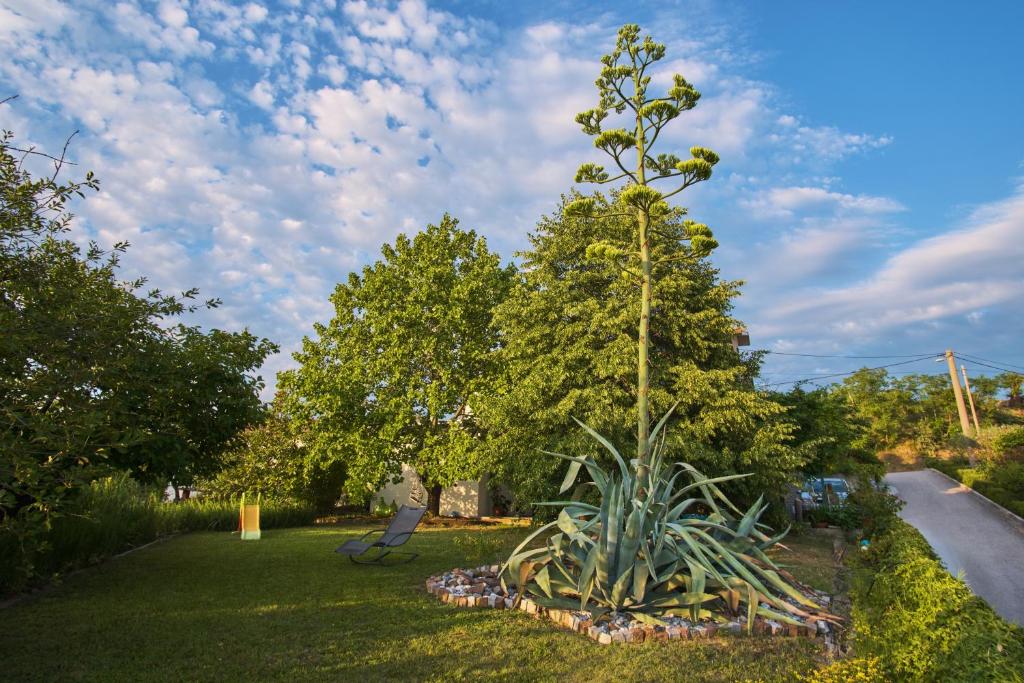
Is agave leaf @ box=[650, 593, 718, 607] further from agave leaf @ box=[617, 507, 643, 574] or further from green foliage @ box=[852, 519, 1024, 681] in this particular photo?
green foliage @ box=[852, 519, 1024, 681]

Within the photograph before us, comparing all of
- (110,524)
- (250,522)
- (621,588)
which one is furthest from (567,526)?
(250,522)

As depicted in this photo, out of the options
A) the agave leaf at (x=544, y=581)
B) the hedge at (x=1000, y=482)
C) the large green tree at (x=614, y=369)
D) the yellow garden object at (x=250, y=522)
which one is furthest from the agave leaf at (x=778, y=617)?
the hedge at (x=1000, y=482)

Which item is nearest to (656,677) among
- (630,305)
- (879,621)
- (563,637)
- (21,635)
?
(563,637)

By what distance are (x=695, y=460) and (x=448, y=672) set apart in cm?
874

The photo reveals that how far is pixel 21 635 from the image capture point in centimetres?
522

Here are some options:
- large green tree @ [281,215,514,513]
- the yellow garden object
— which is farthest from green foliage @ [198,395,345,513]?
the yellow garden object

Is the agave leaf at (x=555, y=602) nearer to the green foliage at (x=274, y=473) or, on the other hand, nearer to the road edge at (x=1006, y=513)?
the green foliage at (x=274, y=473)

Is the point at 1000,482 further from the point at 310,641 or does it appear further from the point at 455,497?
the point at 310,641

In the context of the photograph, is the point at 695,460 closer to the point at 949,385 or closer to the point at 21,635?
the point at 21,635

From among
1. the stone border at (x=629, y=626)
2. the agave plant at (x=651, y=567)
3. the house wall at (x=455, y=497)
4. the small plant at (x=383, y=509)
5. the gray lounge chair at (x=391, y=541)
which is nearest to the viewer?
the stone border at (x=629, y=626)

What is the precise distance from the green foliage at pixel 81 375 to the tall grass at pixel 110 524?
350 mm

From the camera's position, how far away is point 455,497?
68.9 ft

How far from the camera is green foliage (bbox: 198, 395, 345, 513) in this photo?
18.6 meters

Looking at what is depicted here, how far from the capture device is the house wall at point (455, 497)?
2077 centimetres
